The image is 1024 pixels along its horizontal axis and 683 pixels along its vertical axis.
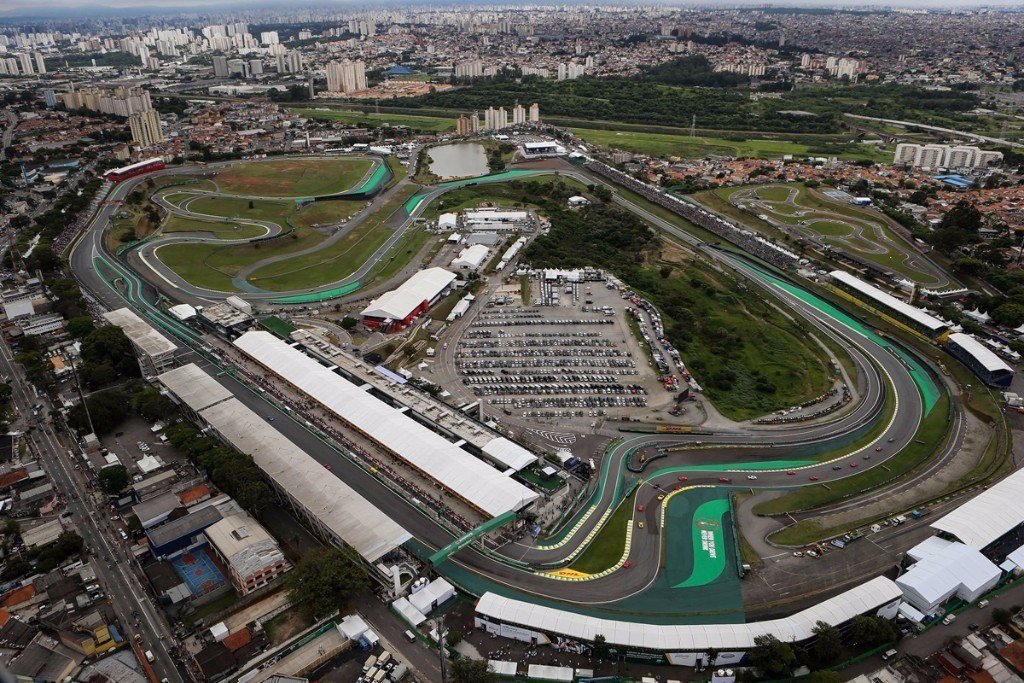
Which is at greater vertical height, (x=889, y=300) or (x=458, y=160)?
(x=458, y=160)

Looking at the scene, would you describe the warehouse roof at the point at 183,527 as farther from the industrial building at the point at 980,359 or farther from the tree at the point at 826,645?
the industrial building at the point at 980,359

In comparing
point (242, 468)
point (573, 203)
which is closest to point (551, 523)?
point (242, 468)

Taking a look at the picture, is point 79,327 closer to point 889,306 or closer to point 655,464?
point 655,464

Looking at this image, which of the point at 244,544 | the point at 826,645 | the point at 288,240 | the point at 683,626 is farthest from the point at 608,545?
the point at 288,240

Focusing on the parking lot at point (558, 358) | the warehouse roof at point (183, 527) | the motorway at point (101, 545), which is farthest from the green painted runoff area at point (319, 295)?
the warehouse roof at point (183, 527)

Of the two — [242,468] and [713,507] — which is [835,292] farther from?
[242,468]

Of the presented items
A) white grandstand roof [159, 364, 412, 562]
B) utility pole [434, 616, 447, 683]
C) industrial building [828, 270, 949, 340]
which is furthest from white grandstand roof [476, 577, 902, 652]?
industrial building [828, 270, 949, 340]
